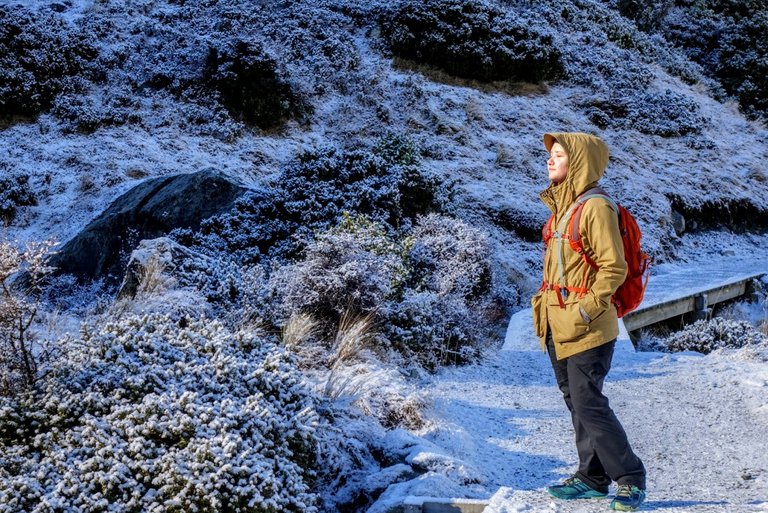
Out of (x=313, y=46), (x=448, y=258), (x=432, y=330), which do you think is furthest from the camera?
(x=313, y=46)

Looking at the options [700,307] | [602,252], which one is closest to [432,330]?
[602,252]

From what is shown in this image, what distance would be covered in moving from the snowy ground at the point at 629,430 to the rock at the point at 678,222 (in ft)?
31.6

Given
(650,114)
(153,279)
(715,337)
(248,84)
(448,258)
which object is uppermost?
(650,114)

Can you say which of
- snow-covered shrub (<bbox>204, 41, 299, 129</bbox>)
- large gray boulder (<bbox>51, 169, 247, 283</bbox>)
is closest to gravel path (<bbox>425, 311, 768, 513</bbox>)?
large gray boulder (<bbox>51, 169, 247, 283</bbox>)

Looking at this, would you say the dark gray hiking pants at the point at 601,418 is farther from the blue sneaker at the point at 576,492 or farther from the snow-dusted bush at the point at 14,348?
the snow-dusted bush at the point at 14,348

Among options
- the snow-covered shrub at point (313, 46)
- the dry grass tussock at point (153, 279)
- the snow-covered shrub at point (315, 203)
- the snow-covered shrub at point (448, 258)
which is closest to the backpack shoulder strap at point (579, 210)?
the dry grass tussock at point (153, 279)

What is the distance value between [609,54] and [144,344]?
20545mm

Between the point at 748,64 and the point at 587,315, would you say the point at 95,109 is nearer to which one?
the point at 587,315

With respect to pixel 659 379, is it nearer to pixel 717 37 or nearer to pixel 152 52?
pixel 152 52

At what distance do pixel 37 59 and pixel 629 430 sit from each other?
14471 millimetres

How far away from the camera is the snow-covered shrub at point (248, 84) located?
48.0ft

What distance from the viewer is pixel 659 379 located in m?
6.66

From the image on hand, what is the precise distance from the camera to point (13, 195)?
11.6 m

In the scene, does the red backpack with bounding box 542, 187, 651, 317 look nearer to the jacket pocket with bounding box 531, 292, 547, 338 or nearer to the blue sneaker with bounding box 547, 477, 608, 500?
the jacket pocket with bounding box 531, 292, 547, 338
